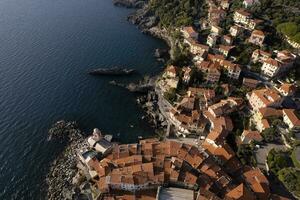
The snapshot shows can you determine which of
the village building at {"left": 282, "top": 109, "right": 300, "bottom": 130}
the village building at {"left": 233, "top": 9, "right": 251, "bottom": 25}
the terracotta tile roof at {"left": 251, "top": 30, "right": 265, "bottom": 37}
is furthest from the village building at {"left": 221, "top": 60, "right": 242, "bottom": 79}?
the village building at {"left": 233, "top": 9, "right": 251, "bottom": 25}

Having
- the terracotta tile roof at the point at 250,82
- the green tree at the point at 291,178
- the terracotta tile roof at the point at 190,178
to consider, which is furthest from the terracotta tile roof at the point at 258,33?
the terracotta tile roof at the point at 190,178

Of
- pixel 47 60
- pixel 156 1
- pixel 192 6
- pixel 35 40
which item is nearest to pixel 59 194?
pixel 47 60

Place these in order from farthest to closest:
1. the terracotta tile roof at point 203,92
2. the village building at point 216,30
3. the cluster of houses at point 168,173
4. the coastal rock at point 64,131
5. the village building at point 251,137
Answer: the village building at point 216,30 → the terracotta tile roof at point 203,92 → the coastal rock at point 64,131 → the village building at point 251,137 → the cluster of houses at point 168,173

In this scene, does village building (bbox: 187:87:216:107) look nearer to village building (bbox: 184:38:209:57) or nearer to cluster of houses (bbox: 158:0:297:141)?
cluster of houses (bbox: 158:0:297:141)

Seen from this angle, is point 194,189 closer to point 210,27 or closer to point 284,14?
point 210,27

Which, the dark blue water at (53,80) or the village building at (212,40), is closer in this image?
the dark blue water at (53,80)

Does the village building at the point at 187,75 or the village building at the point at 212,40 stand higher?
the village building at the point at 212,40

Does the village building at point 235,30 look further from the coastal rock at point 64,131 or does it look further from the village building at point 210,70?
the coastal rock at point 64,131
